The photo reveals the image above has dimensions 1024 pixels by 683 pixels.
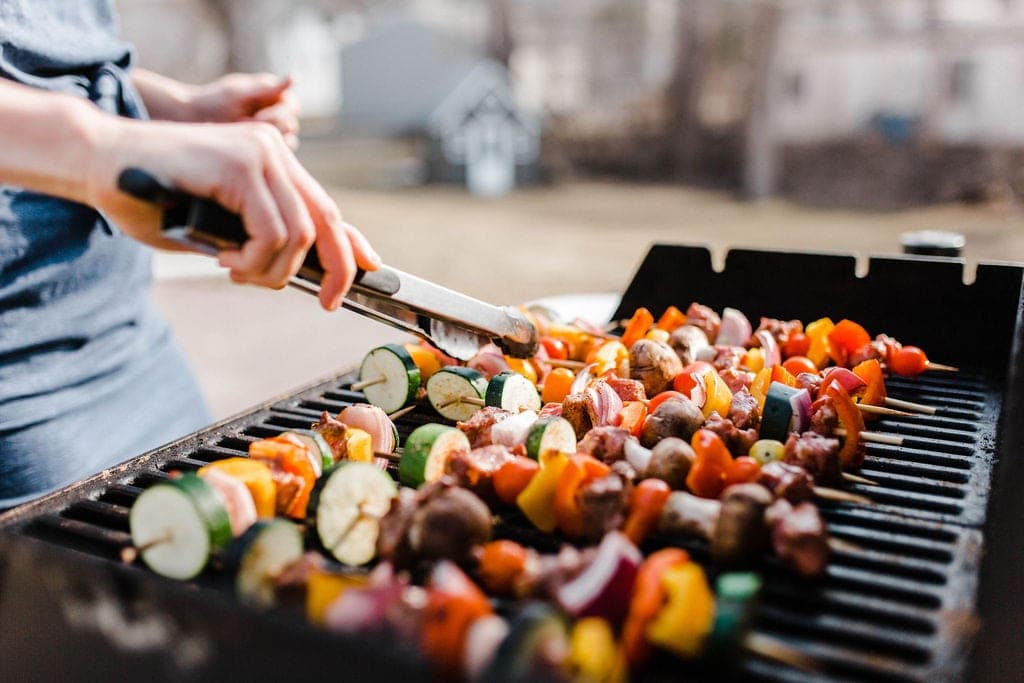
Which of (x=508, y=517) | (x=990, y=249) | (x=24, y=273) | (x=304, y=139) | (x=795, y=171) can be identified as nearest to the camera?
(x=508, y=517)

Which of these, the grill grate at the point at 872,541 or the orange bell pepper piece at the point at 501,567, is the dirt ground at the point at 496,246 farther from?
the orange bell pepper piece at the point at 501,567

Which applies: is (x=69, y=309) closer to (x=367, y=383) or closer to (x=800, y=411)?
(x=367, y=383)

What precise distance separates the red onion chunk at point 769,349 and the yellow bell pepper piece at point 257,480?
1.50 m

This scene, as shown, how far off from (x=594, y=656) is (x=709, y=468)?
72 cm

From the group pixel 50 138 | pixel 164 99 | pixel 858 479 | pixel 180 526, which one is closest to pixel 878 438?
pixel 858 479

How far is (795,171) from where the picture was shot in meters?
17.6

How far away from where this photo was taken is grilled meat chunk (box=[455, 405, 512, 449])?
2.12 metres

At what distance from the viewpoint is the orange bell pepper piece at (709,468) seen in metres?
1.87

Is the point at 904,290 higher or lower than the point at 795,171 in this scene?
lower

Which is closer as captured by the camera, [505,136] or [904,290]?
[904,290]

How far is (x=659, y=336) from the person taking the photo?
2766 mm

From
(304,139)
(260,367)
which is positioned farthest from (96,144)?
(304,139)

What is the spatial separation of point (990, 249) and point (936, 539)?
38.8 feet

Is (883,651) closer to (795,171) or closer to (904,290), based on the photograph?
(904,290)
